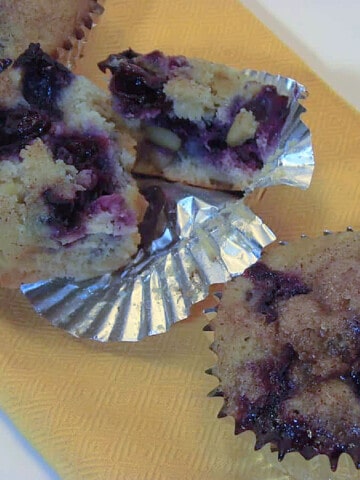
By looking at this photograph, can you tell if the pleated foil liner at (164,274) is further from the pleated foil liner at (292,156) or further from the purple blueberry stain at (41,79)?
the purple blueberry stain at (41,79)

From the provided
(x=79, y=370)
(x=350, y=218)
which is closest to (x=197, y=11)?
(x=350, y=218)

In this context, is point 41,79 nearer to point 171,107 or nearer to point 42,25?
point 42,25

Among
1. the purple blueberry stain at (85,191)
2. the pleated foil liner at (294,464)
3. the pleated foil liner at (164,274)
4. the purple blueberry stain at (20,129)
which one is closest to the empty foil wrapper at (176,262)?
the pleated foil liner at (164,274)

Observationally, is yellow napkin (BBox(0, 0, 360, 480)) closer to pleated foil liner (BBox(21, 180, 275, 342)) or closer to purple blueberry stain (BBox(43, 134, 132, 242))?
pleated foil liner (BBox(21, 180, 275, 342))

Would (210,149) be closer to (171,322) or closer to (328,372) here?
(171,322)

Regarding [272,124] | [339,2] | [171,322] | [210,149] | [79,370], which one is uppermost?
[339,2]

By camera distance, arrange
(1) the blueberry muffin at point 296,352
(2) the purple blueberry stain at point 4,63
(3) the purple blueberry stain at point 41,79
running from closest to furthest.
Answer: (1) the blueberry muffin at point 296,352, (3) the purple blueberry stain at point 41,79, (2) the purple blueberry stain at point 4,63

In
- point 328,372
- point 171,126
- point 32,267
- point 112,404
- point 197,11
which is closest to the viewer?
point 328,372
